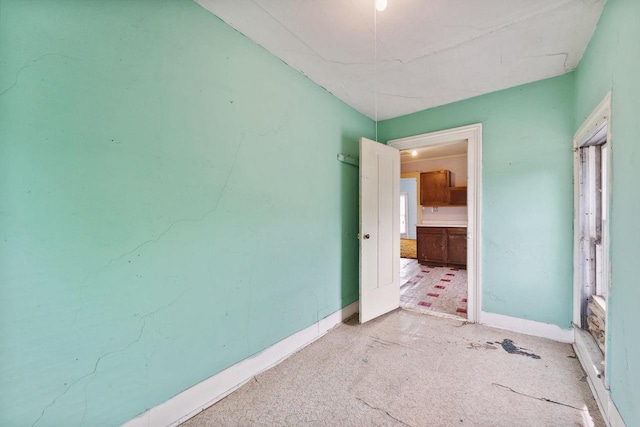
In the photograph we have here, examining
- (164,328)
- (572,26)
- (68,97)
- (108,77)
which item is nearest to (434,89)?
(572,26)

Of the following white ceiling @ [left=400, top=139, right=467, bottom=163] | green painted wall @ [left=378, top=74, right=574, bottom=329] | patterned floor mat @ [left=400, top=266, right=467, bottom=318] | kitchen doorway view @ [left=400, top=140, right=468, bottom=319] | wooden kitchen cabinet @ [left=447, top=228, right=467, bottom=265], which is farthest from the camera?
white ceiling @ [left=400, top=139, right=467, bottom=163]

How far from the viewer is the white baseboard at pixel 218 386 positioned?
1351mm

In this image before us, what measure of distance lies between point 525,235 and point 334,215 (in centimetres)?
188

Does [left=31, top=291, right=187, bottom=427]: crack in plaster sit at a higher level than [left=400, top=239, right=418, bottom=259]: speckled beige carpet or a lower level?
higher

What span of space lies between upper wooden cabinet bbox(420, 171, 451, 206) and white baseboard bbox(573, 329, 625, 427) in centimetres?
402

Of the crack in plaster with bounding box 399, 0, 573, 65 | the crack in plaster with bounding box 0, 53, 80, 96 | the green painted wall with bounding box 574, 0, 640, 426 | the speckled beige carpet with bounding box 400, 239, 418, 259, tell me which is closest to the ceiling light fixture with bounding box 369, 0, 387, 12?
the crack in plaster with bounding box 399, 0, 573, 65

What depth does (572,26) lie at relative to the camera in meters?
1.71

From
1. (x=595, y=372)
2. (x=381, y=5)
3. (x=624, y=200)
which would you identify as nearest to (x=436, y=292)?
(x=595, y=372)

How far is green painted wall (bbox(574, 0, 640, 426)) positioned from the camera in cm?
114

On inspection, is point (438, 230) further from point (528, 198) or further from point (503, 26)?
point (503, 26)

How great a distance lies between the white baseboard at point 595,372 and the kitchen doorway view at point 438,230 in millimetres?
1269

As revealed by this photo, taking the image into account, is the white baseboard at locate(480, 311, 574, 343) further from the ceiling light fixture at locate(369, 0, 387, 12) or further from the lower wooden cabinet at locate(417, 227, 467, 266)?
the ceiling light fixture at locate(369, 0, 387, 12)

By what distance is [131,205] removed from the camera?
125 cm

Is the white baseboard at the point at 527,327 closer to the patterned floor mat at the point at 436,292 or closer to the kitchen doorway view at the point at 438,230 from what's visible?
the patterned floor mat at the point at 436,292
